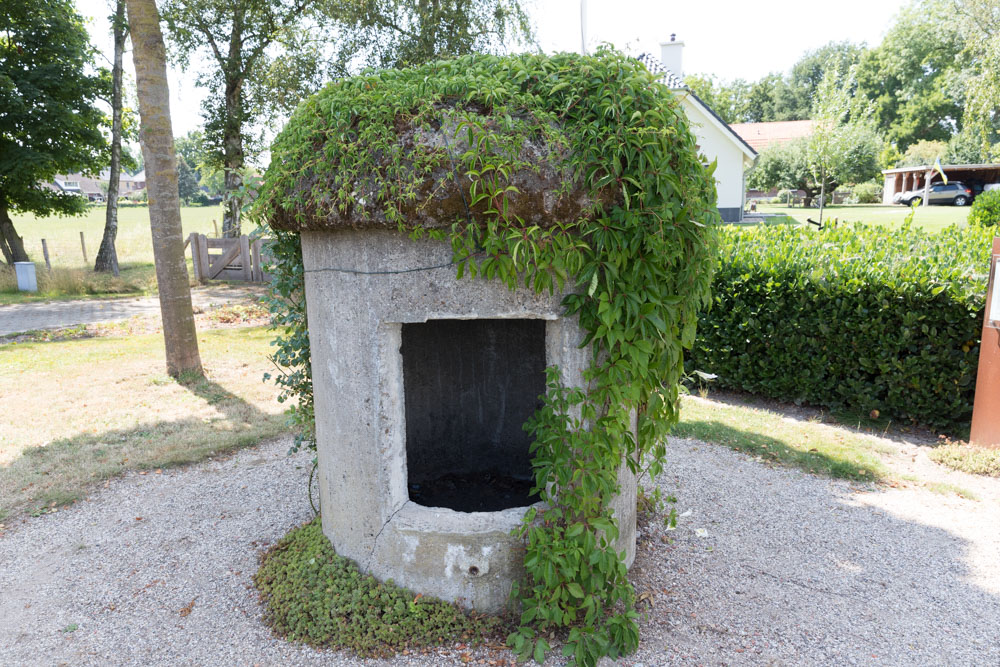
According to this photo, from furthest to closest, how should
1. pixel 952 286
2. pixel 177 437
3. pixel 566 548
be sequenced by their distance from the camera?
1. pixel 177 437
2. pixel 952 286
3. pixel 566 548

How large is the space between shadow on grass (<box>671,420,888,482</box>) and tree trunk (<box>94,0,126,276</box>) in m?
17.2

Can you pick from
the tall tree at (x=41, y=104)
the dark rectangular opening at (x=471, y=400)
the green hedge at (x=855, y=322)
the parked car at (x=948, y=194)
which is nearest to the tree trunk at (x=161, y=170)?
the dark rectangular opening at (x=471, y=400)

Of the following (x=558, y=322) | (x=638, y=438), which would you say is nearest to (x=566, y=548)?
(x=638, y=438)

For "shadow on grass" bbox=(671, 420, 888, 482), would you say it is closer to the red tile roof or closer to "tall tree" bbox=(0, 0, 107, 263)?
"tall tree" bbox=(0, 0, 107, 263)

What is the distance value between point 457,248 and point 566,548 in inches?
62.7

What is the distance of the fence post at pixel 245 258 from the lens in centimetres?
1791

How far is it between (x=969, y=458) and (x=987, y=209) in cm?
1566

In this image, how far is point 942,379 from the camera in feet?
19.9

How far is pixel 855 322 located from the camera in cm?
648

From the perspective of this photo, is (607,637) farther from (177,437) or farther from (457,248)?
(177,437)

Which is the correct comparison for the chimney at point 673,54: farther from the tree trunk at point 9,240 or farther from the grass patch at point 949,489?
the grass patch at point 949,489

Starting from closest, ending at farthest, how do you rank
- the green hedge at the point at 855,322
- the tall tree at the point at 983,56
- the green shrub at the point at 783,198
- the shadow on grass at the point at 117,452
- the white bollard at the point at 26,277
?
the shadow on grass at the point at 117,452 → the green hedge at the point at 855,322 → the white bollard at the point at 26,277 → the tall tree at the point at 983,56 → the green shrub at the point at 783,198

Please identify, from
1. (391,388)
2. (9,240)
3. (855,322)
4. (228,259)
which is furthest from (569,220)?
(9,240)

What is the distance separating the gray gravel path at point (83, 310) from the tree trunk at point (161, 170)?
5.70 m
